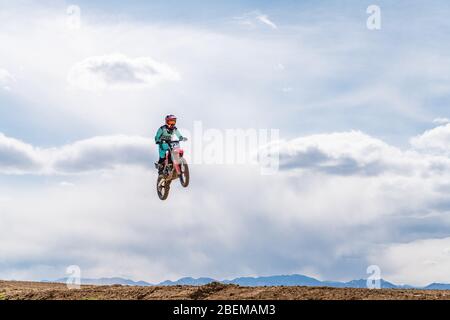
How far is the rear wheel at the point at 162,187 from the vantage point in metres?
28.7

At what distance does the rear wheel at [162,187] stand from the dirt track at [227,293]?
4202mm

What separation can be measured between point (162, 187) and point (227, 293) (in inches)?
264

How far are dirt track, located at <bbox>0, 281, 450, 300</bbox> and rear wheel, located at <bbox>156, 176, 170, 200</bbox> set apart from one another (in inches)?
165

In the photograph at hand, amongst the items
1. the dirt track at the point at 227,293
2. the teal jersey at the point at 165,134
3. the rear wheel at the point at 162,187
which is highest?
the teal jersey at the point at 165,134

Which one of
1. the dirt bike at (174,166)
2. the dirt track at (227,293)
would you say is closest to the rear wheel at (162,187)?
the dirt bike at (174,166)

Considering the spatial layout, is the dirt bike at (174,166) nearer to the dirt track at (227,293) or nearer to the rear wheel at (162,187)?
the rear wheel at (162,187)

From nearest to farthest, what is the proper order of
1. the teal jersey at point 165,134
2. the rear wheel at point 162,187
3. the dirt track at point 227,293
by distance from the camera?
the dirt track at point 227,293
the teal jersey at point 165,134
the rear wheel at point 162,187

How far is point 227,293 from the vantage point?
24422 millimetres

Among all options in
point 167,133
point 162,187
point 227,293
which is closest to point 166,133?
point 167,133

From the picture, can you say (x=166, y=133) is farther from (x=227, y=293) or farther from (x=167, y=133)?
(x=227, y=293)

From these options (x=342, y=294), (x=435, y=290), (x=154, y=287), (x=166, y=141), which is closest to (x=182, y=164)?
(x=166, y=141)
